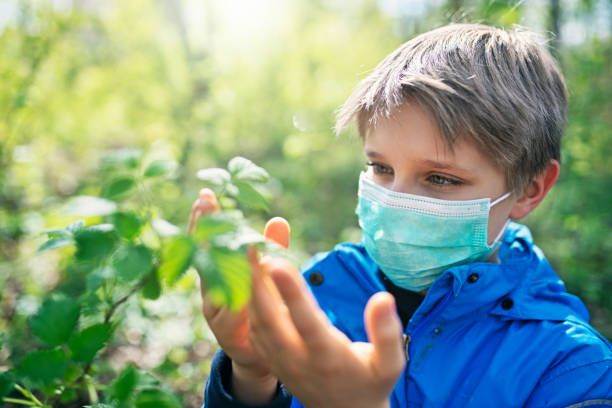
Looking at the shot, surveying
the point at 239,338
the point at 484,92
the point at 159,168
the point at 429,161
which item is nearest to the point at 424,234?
the point at 429,161

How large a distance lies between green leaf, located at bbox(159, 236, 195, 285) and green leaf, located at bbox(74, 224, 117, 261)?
252 millimetres

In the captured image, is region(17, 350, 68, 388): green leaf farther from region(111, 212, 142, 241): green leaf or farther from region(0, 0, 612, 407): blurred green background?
region(0, 0, 612, 407): blurred green background

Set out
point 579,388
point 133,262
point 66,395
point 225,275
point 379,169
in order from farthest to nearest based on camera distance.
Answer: point 379,169 → point 579,388 → point 66,395 → point 133,262 → point 225,275

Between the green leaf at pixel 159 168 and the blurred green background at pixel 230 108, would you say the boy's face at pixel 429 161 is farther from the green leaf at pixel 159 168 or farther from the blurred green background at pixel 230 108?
the blurred green background at pixel 230 108

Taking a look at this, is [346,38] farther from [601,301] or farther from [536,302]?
[536,302]

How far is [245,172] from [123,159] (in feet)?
0.91

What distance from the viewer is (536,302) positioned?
4.74 feet

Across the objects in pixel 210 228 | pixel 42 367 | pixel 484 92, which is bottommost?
pixel 42 367

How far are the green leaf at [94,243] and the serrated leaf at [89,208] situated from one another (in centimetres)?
7

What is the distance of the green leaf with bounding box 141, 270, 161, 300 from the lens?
923 mm

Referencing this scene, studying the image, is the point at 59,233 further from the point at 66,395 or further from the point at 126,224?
the point at 66,395

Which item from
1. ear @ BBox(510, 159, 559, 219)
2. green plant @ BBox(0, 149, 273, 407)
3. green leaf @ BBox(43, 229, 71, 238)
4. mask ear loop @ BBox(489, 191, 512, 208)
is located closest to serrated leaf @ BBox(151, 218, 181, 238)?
green plant @ BBox(0, 149, 273, 407)

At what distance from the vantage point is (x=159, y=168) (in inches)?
38.8

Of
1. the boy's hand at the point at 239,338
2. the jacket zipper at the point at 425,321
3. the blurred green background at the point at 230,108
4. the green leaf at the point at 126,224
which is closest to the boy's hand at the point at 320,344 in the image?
the boy's hand at the point at 239,338
